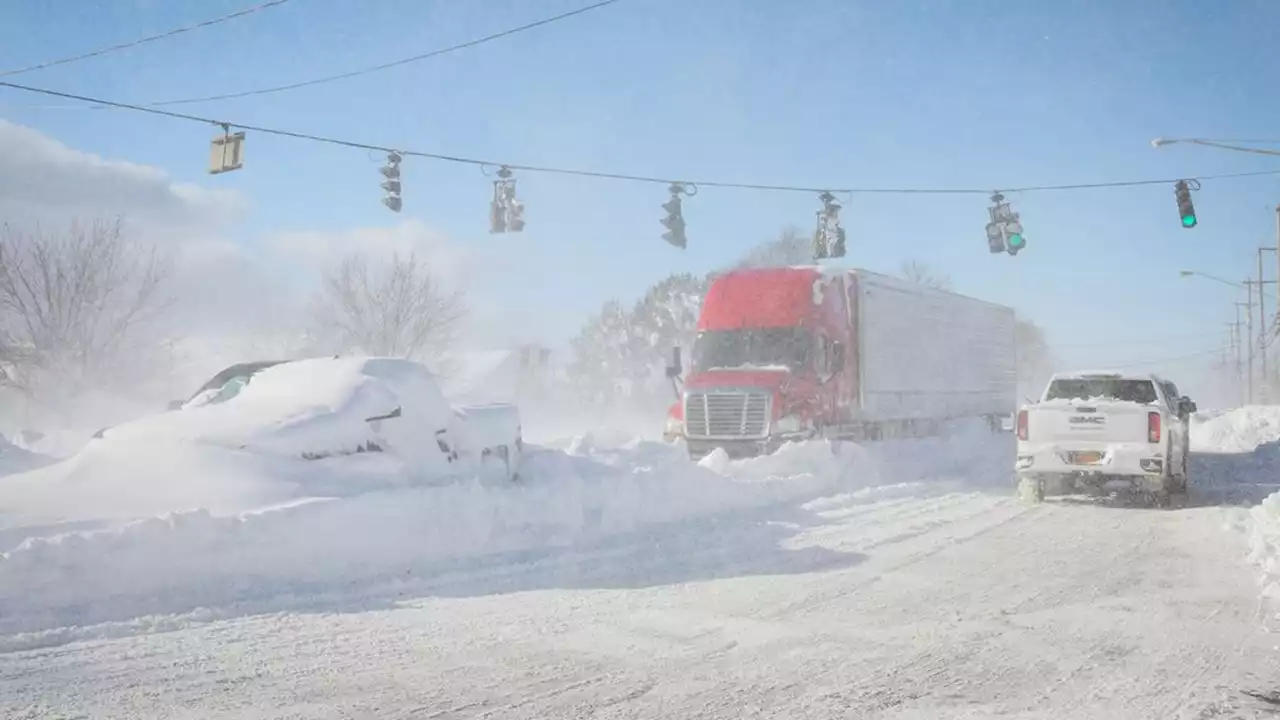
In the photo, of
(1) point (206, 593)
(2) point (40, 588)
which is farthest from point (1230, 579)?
(2) point (40, 588)

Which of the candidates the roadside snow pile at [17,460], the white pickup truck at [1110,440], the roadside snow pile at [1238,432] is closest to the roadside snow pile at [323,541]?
the white pickup truck at [1110,440]

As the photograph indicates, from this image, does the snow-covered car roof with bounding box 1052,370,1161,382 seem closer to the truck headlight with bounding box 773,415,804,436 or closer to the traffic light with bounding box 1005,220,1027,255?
the truck headlight with bounding box 773,415,804,436

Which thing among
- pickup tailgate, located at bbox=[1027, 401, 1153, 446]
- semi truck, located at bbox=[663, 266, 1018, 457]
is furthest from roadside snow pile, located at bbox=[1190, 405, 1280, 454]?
pickup tailgate, located at bbox=[1027, 401, 1153, 446]

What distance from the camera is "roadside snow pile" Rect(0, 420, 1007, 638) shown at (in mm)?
6859

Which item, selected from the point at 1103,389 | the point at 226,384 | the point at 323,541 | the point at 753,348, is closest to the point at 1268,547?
the point at 1103,389

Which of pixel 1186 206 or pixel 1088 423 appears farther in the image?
pixel 1186 206

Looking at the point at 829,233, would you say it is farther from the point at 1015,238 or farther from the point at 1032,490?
the point at 1032,490

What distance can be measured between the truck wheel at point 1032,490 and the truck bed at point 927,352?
6.51 m

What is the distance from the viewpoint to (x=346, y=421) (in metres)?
10.0

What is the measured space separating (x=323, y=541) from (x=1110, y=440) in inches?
398

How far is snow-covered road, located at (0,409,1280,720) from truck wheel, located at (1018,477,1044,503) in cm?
336

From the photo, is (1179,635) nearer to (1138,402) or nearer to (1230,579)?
(1230,579)

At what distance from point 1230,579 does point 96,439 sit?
1069 cm

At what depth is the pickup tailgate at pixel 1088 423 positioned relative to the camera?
42.4 feet
